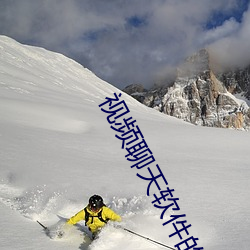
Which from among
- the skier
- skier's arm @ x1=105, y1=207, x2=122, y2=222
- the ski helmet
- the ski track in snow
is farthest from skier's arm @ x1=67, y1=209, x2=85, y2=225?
skier's arm @ x1=105, y1=207, x2=122, y2=222

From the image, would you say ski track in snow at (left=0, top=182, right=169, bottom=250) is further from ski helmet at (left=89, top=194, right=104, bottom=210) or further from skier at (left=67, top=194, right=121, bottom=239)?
ski helmet at (left=89, top=194, right=104, bottom=210)

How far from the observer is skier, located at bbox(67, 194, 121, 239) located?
5910 millimetres

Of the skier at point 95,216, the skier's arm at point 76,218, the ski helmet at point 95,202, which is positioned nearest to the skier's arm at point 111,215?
the skier at point 95,216

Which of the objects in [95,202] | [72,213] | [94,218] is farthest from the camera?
[72,213]

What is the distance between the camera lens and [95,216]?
6.00 m

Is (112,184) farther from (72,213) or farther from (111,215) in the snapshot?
(111,215)

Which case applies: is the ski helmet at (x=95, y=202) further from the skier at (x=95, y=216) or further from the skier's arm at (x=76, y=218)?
the skier's arm at (x=76, y=218)

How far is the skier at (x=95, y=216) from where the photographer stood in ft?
19.4

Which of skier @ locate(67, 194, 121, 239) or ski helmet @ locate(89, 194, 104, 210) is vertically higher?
ski helmet @ locate(89, 194, 104, 210)

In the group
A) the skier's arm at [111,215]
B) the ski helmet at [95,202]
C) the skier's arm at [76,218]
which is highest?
the ski helmet at [95,202]

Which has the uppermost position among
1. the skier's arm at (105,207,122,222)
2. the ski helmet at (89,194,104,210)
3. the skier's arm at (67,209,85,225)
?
the ski helmet at (89,194,104,210)

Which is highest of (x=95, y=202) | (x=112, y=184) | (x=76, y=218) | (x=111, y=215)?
(x=112, y=184)

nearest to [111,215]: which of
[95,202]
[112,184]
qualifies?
[95,202]

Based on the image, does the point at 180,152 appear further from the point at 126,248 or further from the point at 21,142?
the point at 126,248
